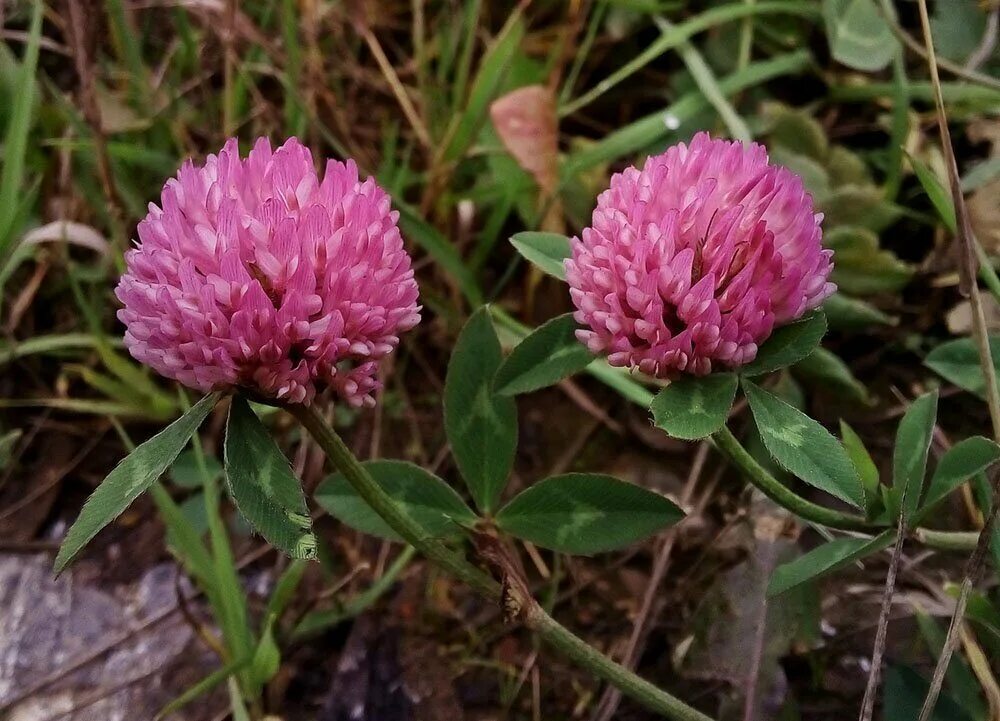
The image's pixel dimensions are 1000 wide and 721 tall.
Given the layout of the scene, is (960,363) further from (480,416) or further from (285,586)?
(285,586)

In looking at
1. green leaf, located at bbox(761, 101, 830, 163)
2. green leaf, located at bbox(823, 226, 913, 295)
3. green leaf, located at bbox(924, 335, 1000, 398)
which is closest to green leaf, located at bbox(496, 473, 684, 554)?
green leaf, located at bbox(924, 335, 1000, 398)

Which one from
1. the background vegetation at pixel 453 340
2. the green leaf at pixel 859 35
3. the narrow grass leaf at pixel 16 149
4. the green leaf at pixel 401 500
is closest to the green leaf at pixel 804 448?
the background vegetation at pixel 453 340

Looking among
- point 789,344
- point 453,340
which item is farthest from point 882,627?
point 453,340

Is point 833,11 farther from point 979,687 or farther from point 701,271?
point 979,687

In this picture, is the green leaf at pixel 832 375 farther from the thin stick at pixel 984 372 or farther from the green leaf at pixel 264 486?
the green leaf at pixel 264 486

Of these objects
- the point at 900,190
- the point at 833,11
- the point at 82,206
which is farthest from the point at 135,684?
the point at 833,11

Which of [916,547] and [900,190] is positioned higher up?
[900,190]

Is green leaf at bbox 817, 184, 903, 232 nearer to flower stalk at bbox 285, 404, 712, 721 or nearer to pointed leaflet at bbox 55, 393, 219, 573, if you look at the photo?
flower stalk at bbox 285, 404, 712, 721
